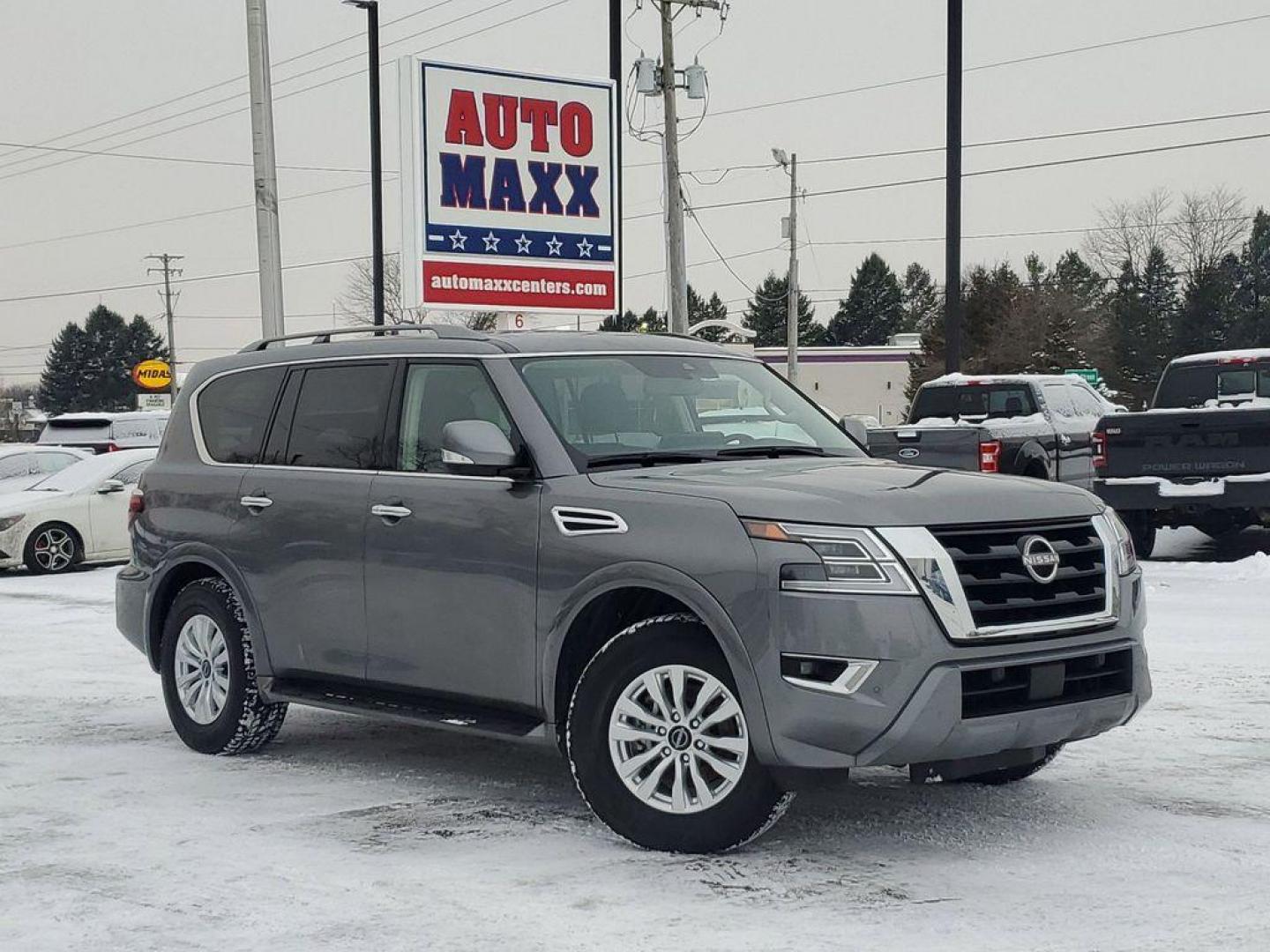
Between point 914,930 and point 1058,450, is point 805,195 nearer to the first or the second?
point 1058,450

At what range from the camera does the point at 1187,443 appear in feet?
53.4

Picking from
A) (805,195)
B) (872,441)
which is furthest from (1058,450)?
(805,195)

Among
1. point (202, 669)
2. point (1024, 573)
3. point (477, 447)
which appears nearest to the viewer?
point (1024, 573)

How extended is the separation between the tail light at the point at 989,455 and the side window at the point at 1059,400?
229 cm

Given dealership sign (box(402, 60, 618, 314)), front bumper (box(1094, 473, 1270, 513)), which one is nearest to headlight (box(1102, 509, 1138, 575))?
front bumper (box(1094, 473, 1270, 513))

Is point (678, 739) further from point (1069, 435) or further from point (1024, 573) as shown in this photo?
point (1069, 435)

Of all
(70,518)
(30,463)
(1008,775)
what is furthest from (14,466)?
(1008,775)

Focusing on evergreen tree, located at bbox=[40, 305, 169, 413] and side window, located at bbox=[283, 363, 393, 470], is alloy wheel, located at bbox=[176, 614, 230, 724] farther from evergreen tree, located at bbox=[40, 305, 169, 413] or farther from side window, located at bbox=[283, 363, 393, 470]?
evergreen tree, located at bbox=[40, 305, 169, 413]

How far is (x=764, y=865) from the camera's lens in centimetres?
593

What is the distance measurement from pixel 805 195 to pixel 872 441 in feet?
141

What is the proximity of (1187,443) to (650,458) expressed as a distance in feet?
35.4

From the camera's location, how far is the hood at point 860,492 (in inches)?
230

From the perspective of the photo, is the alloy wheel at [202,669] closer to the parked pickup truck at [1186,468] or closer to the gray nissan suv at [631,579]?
the gray nissan suv at [631,579]

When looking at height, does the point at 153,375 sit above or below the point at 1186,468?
above
